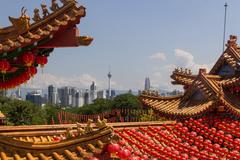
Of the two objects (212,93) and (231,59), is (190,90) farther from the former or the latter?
(231,59)

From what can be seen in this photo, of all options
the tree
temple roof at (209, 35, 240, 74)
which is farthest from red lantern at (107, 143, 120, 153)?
the tree

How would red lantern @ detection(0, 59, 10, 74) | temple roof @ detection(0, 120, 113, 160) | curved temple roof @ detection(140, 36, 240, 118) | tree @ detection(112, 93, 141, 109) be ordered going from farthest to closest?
tree @ detection(112, 93, 141, 109) < curved temple roof @ detection(140, 36, 240, 118) < red lantern @ detection(0, 59, 10, 74) < temple roof @ detection(0, 120, 113, 160)

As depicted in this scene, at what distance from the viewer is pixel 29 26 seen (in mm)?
6254

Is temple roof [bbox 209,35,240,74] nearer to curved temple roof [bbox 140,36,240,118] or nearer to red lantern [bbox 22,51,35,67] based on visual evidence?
curved temple roof [bbox 140,36,240,118]

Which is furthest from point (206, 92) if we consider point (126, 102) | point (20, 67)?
point (126, 102)

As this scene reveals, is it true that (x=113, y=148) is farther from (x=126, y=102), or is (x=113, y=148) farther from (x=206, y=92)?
(x=126, y=102)

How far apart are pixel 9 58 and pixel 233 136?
827 centimetres

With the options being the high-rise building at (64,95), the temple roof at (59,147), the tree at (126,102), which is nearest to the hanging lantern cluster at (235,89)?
the temple roof at (59,147)

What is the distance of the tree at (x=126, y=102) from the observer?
185 feet

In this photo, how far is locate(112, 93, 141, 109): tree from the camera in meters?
56.3

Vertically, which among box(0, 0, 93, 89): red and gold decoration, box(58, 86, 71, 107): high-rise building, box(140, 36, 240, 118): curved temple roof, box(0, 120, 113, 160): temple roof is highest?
box(0, 0, 93, 89): red and gold decoration

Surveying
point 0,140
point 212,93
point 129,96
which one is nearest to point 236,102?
point 212,93

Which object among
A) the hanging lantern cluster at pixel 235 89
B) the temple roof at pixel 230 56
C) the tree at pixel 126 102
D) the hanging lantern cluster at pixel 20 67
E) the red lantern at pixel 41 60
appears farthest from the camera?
the tree at pixel 126 102

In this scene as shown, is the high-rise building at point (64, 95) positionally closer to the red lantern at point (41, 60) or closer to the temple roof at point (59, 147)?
the red lantern at point (41, 60)
